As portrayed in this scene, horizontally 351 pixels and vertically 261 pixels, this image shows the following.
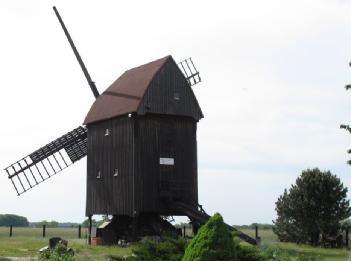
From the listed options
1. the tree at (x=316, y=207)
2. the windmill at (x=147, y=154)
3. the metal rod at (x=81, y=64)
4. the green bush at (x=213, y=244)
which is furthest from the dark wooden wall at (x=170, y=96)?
the green bush at (x=213, y=244)

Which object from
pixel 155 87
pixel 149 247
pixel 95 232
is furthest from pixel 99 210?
pixel 149 247

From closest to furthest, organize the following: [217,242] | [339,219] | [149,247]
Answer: [217,242]
[149,247]
[339,219]

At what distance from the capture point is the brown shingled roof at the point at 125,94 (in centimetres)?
3238

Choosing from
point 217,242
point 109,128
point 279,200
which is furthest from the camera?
point 279,200

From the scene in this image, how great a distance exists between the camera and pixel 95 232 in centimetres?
3550

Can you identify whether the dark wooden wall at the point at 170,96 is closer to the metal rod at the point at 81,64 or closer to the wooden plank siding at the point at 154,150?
the wooden plank siding at the point at 154,150

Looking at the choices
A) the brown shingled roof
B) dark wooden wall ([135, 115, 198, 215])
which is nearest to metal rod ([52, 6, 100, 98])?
the brown shingled roof

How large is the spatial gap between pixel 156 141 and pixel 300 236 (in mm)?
11552

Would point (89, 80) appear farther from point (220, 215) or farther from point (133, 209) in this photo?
point (220, 215)

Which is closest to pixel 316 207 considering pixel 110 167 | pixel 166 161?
pixel 166 161

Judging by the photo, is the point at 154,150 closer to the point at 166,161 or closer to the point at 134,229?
the point at 166,161

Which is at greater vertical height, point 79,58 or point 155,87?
point 79,58

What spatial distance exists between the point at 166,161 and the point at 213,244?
2270 centimetres

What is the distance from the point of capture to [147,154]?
3177 cm
